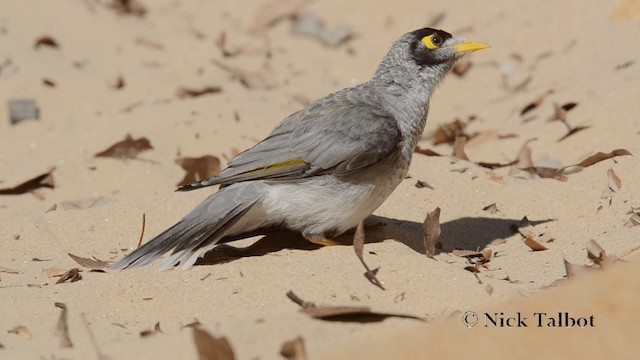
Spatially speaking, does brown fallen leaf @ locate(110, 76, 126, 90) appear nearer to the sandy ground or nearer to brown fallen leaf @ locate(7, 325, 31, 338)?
the sandy ground

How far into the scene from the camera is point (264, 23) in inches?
491

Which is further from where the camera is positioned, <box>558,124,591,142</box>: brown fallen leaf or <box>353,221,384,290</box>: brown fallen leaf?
<box>558,124,591,142</box>: brown fallen leaf

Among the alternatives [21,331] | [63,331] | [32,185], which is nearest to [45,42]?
[32,185]

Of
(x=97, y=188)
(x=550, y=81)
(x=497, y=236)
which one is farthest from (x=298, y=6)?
(x=497, y=236)

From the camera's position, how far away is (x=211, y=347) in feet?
13.3

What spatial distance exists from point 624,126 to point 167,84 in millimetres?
4329

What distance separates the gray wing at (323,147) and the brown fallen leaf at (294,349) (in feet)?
5.57

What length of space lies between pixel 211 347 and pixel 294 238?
7.14ft

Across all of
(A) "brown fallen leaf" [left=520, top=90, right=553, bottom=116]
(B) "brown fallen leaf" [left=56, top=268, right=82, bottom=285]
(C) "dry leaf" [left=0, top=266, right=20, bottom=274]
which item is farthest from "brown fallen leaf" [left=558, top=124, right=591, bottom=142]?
(C) "dry leaf" [left=0, top=266, right=20, bottom=274]

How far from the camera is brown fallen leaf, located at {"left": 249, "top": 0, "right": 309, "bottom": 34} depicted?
40.8 ft

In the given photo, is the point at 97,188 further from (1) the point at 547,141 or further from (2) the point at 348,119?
(1) the point at 547,141

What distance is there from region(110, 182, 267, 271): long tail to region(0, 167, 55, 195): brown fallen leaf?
2280mm

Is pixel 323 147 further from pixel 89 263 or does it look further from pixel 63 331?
pixel 63 331

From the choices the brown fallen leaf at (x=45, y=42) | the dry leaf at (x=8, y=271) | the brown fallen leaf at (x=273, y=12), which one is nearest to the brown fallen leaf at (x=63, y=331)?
the dry leaf at (x=8, y=271)
